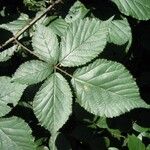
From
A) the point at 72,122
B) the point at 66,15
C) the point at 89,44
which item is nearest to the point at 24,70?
the point at 89,44

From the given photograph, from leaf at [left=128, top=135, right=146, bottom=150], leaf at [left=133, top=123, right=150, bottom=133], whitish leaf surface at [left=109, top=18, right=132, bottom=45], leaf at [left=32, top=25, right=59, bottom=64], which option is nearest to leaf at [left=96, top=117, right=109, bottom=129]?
leaf at [left=133, top=123, right=150, bottom=133]

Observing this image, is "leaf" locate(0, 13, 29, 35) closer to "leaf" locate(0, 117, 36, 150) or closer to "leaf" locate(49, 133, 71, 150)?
"leaf" locate(0, 117, 36, 150)

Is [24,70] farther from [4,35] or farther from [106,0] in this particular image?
[106,0]

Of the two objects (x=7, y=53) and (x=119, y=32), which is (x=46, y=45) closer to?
(x=7, y=53)

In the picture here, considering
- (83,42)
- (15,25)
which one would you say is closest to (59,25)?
(15,25)

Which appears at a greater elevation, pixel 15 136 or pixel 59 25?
pixel 59 25

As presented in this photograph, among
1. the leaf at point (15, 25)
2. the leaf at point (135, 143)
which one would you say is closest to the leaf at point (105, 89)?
the leaf at point (135, 143)
